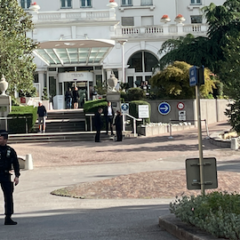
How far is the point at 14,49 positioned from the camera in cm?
3105

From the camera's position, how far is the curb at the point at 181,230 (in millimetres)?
6484

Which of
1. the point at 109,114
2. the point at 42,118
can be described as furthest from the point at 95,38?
the point at 109,114

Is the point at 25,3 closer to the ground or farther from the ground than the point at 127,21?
farther from the ground

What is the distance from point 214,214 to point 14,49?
25996mm

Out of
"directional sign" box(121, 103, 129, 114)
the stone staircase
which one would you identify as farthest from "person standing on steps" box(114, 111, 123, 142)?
"directional sign" box(121, 103, 129, 114)

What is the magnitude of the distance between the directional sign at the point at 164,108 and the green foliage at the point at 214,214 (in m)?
23.9

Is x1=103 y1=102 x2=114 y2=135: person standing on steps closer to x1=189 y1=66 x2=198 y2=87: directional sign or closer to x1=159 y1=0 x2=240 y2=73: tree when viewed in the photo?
x1=159 y1=0 x2=240 y2=73: tree

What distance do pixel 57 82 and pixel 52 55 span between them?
15.1 feet

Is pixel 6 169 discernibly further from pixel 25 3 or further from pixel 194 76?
pixel 25 3

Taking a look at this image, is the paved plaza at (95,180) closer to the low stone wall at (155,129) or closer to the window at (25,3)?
the low stone wall at (155,129)

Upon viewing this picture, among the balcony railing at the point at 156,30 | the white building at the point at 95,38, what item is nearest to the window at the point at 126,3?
the white building at the point at 95,38

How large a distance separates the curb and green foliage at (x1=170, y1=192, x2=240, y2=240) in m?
0.07

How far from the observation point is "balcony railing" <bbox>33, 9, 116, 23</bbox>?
1772 inches

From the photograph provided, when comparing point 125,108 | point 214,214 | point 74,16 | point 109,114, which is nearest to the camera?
point 214,214
